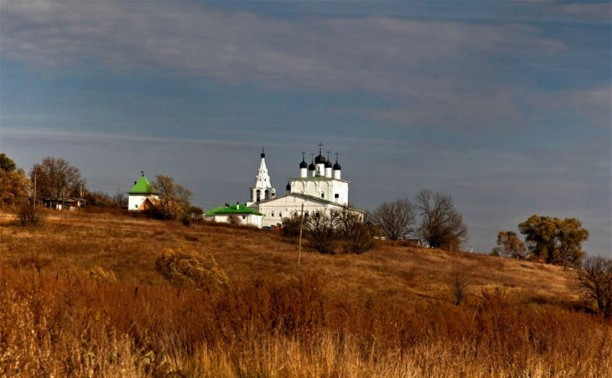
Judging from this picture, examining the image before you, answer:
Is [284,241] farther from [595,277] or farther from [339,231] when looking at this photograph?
[595,277]

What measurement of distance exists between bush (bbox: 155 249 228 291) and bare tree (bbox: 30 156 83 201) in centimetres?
5727

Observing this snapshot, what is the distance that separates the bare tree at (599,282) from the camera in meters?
41.2

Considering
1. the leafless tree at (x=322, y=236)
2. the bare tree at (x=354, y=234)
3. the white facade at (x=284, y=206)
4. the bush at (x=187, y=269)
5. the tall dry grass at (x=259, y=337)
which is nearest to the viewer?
the tall dry grass at (x=259, y=337)

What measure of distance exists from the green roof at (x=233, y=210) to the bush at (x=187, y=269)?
7371 cm

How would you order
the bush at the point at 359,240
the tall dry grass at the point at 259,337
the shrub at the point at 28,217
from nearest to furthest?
the tall dry grass at the point at 259,337
the shrub at the point at 28,217
the bush at the point at 359,240

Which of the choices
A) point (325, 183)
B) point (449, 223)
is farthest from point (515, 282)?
point (325, 183)

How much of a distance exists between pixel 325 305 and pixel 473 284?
38153mm

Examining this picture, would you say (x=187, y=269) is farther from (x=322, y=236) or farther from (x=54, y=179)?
(x=54, y=179)

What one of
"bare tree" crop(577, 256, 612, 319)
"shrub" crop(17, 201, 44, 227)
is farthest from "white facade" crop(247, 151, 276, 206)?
"bare tree" crop(577, 256, 612, 319)

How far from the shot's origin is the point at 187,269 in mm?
36312

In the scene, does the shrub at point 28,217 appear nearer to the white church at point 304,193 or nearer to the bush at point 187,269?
the bush at point 187,269

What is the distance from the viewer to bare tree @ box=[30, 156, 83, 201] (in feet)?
298

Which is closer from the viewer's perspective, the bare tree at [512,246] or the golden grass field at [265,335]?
the golden grass field at [265,335]

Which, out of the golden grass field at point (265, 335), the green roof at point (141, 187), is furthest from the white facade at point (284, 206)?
the golden grass field at point (265, 335)
